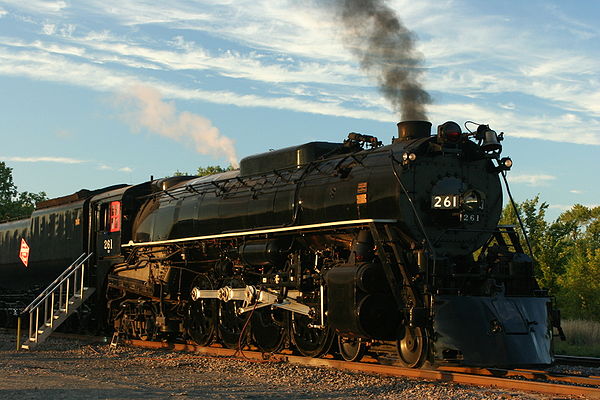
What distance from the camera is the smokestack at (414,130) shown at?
11914 millimetres

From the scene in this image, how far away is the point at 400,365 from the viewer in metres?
11.3

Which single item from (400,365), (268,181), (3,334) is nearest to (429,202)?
(400,365)

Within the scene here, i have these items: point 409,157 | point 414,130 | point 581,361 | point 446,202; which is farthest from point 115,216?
point 581,361

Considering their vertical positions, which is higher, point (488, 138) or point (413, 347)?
point (488, 138)

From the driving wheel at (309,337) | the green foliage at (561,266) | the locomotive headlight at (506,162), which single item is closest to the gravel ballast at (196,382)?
the driving wheel at (309,337)

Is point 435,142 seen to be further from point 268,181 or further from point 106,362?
point 106,362

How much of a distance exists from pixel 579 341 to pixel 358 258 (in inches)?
368

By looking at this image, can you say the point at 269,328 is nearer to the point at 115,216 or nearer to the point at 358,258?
the point at 358,258

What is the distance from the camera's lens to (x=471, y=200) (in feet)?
35.7

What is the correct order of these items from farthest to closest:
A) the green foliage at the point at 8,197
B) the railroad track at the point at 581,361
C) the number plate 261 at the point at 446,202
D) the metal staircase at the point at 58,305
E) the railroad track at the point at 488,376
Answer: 1. the green foliage at the point at 8,197
2. the metal staircase at the point at 58,305
3. the railroad track at the point at 581,361
4. the number plate 261 at the point at 446,202
5. the railroad track at the point at 488,376

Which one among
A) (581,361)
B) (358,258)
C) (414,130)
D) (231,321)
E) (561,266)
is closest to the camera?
(358,258)

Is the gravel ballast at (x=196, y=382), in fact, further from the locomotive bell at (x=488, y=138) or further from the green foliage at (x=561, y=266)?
the green foliage at (x=561, y=266)

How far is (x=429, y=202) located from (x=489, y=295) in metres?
1.62

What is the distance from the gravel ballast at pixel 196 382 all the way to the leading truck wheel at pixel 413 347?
459 millimetres
